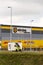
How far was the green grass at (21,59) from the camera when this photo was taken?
83.1ft

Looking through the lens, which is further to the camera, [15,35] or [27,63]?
[15,35]

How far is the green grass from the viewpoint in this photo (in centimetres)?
2533

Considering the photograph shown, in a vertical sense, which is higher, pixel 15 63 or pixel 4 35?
pixel 15 63

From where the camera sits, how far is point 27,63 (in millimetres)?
25453

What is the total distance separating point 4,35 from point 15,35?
414cm

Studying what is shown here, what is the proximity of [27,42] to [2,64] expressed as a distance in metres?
59.6

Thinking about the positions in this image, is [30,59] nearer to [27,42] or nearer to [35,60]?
[35,60]

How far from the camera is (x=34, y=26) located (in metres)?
91.0

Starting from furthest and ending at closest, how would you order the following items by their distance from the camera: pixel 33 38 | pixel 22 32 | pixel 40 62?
pixel 33 38 → pixel 22 32 → pixel 40 62

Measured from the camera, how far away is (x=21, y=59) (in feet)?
84.5

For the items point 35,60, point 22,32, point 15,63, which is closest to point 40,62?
point 35,60

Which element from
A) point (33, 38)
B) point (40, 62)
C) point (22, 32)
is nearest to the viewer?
point (40, 62)

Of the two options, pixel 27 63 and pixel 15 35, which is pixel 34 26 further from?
pixel 27 63

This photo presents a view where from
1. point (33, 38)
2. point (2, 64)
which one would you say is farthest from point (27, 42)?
point (2, 64)
